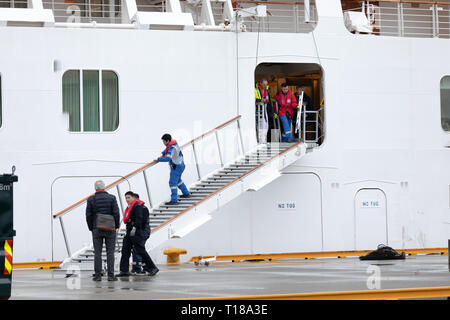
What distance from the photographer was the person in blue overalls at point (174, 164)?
17.8m

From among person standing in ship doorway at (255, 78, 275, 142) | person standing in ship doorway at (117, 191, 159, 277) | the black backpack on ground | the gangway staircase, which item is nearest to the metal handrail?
the gangway staircase

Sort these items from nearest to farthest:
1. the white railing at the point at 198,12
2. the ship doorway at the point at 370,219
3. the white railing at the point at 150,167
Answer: the white railing at the point at 150,167, the ship doorway at the point at 370,219, the white railing at the point at 198,12

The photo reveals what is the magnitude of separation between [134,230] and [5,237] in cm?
454

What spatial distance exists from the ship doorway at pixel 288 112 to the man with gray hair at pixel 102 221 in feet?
21.4

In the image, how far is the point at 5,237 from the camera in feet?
36.3

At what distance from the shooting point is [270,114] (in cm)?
2111

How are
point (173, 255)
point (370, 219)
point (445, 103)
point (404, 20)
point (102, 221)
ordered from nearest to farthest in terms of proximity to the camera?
point (102, 221) → point (173, 255) → point (370, 219) → point (445, 103) → point (404, 20)

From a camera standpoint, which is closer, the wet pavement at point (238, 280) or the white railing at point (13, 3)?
the wet pavement at point (238, 280)

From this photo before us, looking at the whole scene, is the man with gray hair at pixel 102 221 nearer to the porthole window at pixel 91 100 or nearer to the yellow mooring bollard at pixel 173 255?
the yellow mooring bollard at pixel 173 255

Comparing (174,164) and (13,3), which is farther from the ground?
(13,3)

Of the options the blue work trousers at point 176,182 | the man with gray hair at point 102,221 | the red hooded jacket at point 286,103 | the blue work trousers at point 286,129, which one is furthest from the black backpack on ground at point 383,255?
the man with gray hair at point 102,221

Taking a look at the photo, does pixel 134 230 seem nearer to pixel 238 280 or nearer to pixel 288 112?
pixel 238 280

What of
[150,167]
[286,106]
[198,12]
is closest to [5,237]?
[150,167]
